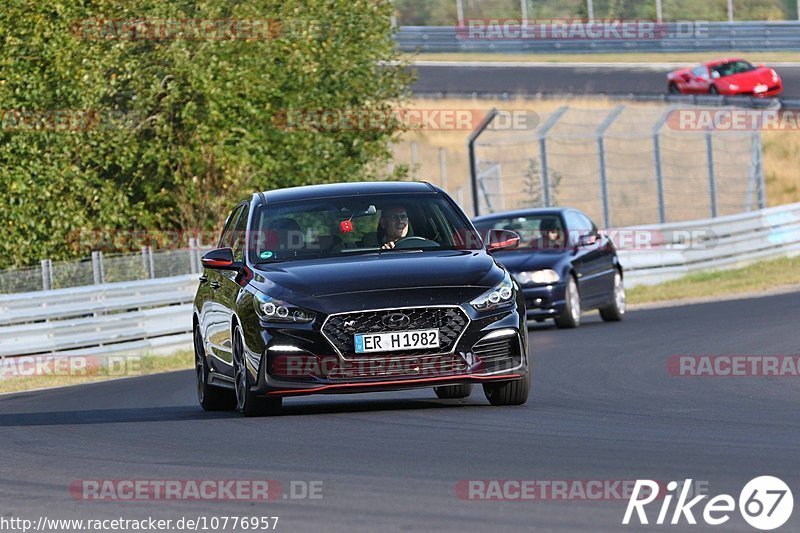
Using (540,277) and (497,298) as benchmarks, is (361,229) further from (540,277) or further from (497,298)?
(540,277)

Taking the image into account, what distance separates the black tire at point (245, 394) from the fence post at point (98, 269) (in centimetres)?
1092

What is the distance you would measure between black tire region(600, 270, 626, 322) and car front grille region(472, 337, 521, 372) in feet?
41.4

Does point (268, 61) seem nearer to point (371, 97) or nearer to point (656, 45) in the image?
point (371, 97)

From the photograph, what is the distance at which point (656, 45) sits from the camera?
196 feet

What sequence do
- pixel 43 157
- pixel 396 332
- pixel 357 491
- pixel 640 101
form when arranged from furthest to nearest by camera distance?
pixel 640 101
pixel 43 157
pixel 396 332
pixel 357 491

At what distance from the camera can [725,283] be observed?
30.5m

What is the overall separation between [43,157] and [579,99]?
88.7 feet

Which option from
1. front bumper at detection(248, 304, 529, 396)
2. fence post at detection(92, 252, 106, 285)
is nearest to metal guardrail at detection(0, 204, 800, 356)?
fence post at detection(92, 252, 106, 285)

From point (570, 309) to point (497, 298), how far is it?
11432 mm

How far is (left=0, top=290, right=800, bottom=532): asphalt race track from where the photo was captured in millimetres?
7312

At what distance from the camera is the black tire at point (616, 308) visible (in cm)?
2386

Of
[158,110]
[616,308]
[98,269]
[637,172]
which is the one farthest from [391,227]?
[637,172]

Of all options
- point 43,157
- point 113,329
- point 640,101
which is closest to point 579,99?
point 640,101

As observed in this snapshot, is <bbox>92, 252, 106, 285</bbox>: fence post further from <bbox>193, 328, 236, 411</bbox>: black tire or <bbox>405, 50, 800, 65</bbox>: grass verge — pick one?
<bbox>405, 50, 800, 65</bbox>: grass verge
